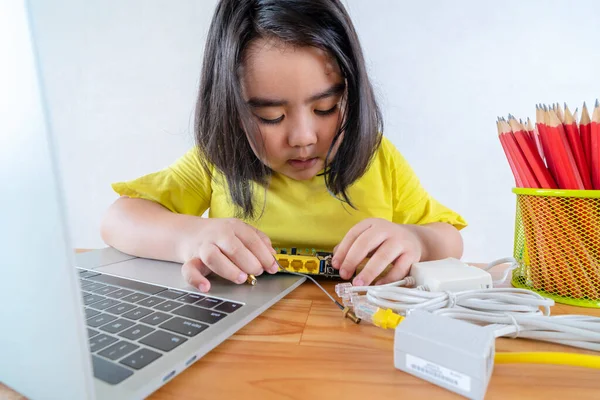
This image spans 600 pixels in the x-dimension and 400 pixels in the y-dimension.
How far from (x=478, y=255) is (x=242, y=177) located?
847 mm

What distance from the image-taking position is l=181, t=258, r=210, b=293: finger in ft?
1.30

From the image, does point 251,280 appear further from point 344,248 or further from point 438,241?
point 438,241

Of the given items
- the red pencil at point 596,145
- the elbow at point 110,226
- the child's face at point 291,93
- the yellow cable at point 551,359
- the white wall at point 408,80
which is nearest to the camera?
the yellow cable at point 551,359

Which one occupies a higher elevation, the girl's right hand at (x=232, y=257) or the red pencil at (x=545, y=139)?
the red pencil at (x=545, y=139)

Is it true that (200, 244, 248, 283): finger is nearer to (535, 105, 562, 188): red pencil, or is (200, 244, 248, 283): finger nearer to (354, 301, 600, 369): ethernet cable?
(354, 301, 600, 369): ethernet cable

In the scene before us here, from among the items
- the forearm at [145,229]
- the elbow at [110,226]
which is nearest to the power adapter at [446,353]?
the forearm at [145,229]

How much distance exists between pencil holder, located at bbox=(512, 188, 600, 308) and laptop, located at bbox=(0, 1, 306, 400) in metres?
0.33

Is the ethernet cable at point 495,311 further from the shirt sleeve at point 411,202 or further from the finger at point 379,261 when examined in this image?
the shirt sleeve at point 411,202

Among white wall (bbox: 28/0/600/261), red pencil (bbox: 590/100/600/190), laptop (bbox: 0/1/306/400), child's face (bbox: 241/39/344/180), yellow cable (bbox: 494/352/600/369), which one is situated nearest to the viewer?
laptop (bbox: 0/1/306/400)

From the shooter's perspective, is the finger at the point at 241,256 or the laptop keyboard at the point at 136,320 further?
the finger at the point at 241,256

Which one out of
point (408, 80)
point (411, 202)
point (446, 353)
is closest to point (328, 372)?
point (446, 353)

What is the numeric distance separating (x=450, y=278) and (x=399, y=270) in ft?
0.25

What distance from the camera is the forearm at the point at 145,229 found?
54cm

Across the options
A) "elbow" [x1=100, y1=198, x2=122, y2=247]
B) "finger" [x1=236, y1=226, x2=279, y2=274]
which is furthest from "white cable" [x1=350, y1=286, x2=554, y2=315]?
"elbow" [x1=100, y1=198, x2=122, y2=247]
